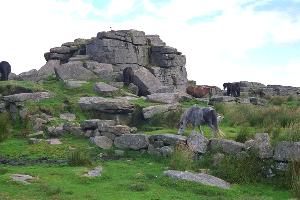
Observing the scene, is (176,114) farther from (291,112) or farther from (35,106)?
(35,106)

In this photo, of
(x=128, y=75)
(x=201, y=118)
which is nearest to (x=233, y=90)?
(x=128, y=75)

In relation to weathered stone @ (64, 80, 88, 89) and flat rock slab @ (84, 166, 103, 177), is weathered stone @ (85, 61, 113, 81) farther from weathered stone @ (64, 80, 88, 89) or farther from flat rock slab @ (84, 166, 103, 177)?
flat rock slab @ (84, 166, 103, 177)

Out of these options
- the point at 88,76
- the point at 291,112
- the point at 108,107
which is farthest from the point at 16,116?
the point at 291,112

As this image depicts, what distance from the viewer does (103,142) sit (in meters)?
21.9

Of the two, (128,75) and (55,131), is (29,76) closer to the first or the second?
(128,75)

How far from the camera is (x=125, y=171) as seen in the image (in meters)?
17.2

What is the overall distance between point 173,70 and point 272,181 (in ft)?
89.2

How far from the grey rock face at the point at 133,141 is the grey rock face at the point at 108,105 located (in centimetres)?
584

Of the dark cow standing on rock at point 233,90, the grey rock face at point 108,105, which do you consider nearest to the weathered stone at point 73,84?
the grey rock face at point 108,105

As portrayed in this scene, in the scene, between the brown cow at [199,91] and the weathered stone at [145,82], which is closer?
the weathered stone at [145,82]

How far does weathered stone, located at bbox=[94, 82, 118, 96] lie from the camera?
3159 centimetres

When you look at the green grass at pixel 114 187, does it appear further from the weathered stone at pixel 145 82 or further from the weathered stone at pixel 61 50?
the weathered stone at pixel 61 50

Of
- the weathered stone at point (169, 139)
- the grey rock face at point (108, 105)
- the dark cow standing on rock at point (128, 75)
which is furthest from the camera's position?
the dark cow standing on rock at point (128, 75)

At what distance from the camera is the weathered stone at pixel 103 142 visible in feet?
71.1
